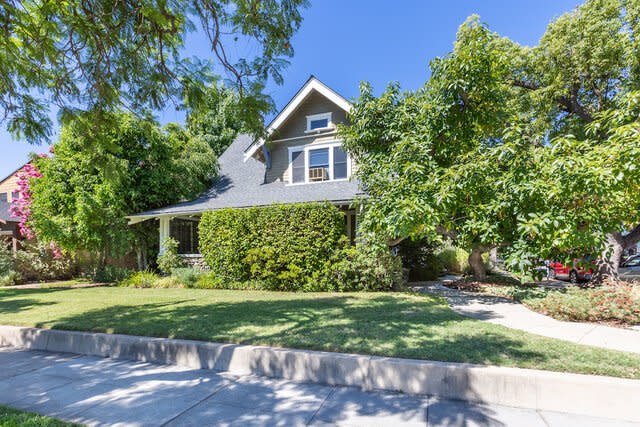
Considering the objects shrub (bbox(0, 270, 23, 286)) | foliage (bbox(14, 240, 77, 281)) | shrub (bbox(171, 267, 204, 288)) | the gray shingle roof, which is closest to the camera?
the gray shingle roof

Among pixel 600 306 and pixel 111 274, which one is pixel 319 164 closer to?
pixel 600 306

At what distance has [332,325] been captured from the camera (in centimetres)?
530

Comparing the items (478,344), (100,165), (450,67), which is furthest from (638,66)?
(100,165)

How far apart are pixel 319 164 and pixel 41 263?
1385 cm

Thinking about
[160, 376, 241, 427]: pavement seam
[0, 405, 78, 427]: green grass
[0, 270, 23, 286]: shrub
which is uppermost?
[0, 405, 78, 427]: green grass

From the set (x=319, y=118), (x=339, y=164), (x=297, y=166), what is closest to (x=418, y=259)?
(x=339, y=164)

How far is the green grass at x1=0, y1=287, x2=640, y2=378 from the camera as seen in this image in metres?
3.72

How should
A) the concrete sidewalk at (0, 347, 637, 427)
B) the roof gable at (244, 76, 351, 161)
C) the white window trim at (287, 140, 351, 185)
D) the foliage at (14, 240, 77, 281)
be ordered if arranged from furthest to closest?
the foliage at (14, 240, 77, 281) → the white window trim at (287, 140, 351, 185) → the roof gable at (244, 76, 351, 161) → the concrete sidewalk at (0, 347, 637, 427)

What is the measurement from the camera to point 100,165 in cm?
677

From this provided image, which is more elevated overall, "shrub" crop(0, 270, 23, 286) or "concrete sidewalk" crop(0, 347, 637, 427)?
"concrete sidewalk" crop(0, 347, 637, 427)

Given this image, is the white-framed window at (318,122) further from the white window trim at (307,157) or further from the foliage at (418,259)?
the foliage at (418,259)

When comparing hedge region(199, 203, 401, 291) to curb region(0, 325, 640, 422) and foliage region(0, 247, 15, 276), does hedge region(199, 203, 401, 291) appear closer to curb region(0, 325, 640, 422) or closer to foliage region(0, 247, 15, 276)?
curb region(0, 325, 640, 422)

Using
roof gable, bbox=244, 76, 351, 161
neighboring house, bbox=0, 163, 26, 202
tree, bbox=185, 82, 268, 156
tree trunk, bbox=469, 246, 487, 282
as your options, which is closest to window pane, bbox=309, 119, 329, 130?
roof gable, bbox=244, 76, 351, 161

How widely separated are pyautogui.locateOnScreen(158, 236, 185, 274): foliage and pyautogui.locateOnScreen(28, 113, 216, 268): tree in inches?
72.0
